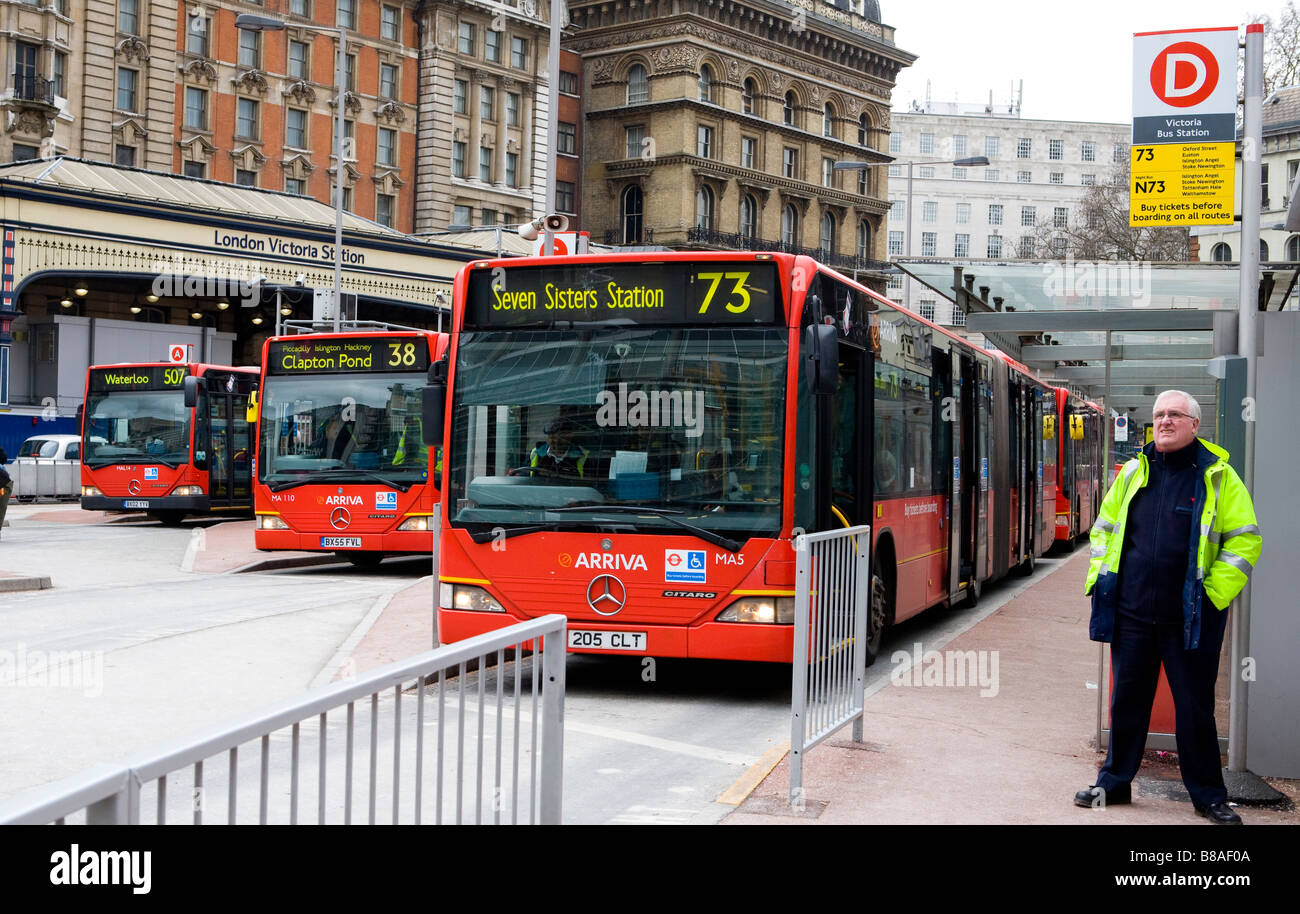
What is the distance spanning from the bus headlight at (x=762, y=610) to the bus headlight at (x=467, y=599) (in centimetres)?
153

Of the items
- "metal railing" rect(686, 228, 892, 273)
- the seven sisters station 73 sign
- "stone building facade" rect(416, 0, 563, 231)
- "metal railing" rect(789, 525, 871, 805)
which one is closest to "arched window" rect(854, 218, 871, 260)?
"metal railing" rect(686, 228, 892, 273)

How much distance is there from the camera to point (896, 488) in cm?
1217

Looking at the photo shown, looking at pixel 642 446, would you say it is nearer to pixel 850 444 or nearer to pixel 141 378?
pixel 850 444

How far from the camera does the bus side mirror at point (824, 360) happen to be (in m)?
9.33

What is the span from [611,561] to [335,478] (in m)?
10.6

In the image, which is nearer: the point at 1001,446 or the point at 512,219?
the point at 1001,446

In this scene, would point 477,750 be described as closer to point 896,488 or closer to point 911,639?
point 896,488

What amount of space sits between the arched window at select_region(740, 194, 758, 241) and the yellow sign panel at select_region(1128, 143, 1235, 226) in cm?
7105

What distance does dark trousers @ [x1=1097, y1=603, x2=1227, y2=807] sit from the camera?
6.59 metres

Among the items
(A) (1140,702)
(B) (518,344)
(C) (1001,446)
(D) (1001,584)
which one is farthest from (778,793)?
(D) (1001,584)

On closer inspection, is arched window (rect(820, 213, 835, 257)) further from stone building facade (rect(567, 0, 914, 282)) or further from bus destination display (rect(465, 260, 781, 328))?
bus destination display (rect(465, 260, 781, 328))

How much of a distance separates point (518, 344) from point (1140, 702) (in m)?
4.87

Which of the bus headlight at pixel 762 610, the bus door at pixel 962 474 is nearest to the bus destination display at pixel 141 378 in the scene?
the bus door at pixel 962 474

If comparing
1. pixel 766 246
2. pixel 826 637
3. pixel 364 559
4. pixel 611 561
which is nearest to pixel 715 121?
pixel 766 246
